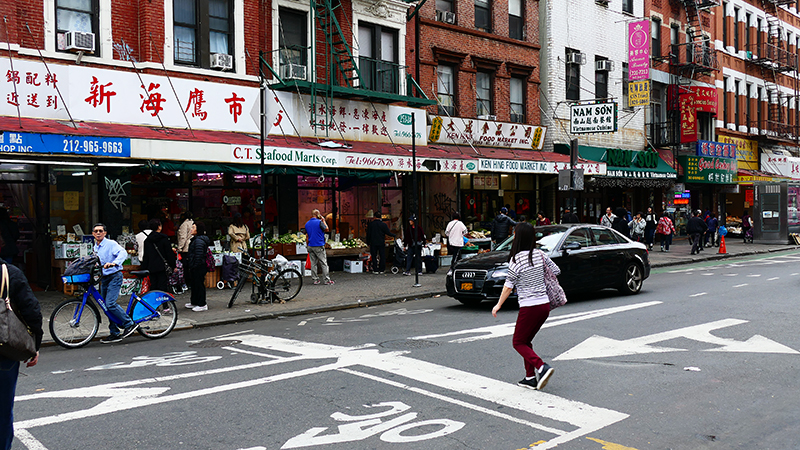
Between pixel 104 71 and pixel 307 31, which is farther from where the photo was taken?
pixel 307 31

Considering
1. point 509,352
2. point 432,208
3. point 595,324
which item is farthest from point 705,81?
point 509,352

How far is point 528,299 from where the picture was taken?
6855 millimetres

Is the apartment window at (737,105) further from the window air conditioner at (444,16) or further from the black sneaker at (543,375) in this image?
the black sneaker at (543,375)

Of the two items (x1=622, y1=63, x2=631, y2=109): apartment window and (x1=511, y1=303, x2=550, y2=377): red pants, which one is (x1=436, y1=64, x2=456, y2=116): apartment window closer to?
(x1=622, y1=63, x2=631, y2=109): apartment window

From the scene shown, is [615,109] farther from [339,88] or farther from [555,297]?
[555,297]

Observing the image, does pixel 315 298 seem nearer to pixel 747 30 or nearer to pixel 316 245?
pixel 316 245

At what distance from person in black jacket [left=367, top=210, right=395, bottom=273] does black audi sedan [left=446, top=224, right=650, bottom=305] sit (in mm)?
5459

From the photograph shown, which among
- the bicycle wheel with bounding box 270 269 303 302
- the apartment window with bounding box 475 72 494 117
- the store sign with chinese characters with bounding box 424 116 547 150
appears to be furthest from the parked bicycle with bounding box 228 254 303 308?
the apartment window with bounding box 475 72 494 117

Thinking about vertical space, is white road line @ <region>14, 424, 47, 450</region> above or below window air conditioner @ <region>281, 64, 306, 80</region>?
below

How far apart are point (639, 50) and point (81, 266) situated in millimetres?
25502

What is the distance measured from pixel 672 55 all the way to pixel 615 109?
10549mm

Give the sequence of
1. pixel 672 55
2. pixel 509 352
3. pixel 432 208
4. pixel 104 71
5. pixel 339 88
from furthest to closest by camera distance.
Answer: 1. pixel 672 55
2. pixel 432 208
3. pixel 339 88
4. pixel 104 71
5. pixel 509 352

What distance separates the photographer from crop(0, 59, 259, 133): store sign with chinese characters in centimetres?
1377

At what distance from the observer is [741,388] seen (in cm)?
672
